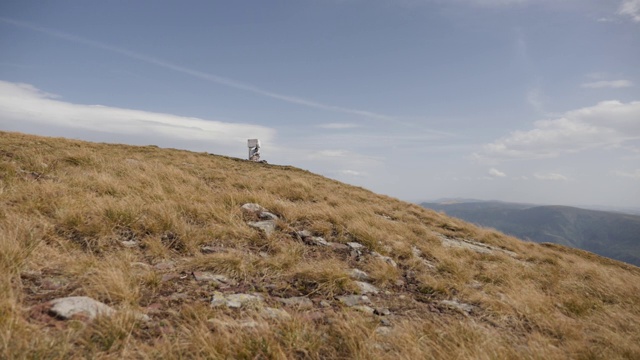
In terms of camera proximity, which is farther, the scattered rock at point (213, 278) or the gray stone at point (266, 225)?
the gray stone at point (266, 225)

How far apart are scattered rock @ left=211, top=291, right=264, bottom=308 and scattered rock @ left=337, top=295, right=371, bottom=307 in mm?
1269

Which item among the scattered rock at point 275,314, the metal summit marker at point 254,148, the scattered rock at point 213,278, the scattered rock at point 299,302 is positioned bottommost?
the scattered rock at point 299,302

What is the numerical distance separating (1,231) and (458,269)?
26.9 ft

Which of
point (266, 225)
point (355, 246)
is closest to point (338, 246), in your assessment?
point (355, 246)

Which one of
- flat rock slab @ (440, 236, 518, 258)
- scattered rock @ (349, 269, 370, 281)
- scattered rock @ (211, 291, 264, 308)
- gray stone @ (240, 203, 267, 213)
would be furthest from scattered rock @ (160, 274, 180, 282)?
flat rock slab @ (440, 236, 518, 258)

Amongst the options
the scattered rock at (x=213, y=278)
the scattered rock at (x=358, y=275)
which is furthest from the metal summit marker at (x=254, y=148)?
the scattered rock at (x=213, y=278)

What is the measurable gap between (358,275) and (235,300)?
8.28 ft

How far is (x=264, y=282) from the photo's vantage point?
4930mm

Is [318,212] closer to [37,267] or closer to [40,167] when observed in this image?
[37,267]

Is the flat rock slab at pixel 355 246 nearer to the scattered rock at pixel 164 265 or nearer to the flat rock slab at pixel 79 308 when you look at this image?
the scattered rock at pixel 164 265

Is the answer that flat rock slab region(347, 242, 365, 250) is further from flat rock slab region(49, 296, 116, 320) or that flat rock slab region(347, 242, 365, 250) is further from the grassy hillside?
flat rock slab region(49, 296, 116, 320)

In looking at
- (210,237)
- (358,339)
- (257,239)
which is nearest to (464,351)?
(358,339)

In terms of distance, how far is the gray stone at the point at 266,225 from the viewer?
22.9ft

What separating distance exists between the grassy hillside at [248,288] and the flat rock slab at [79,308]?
0.12 feet
